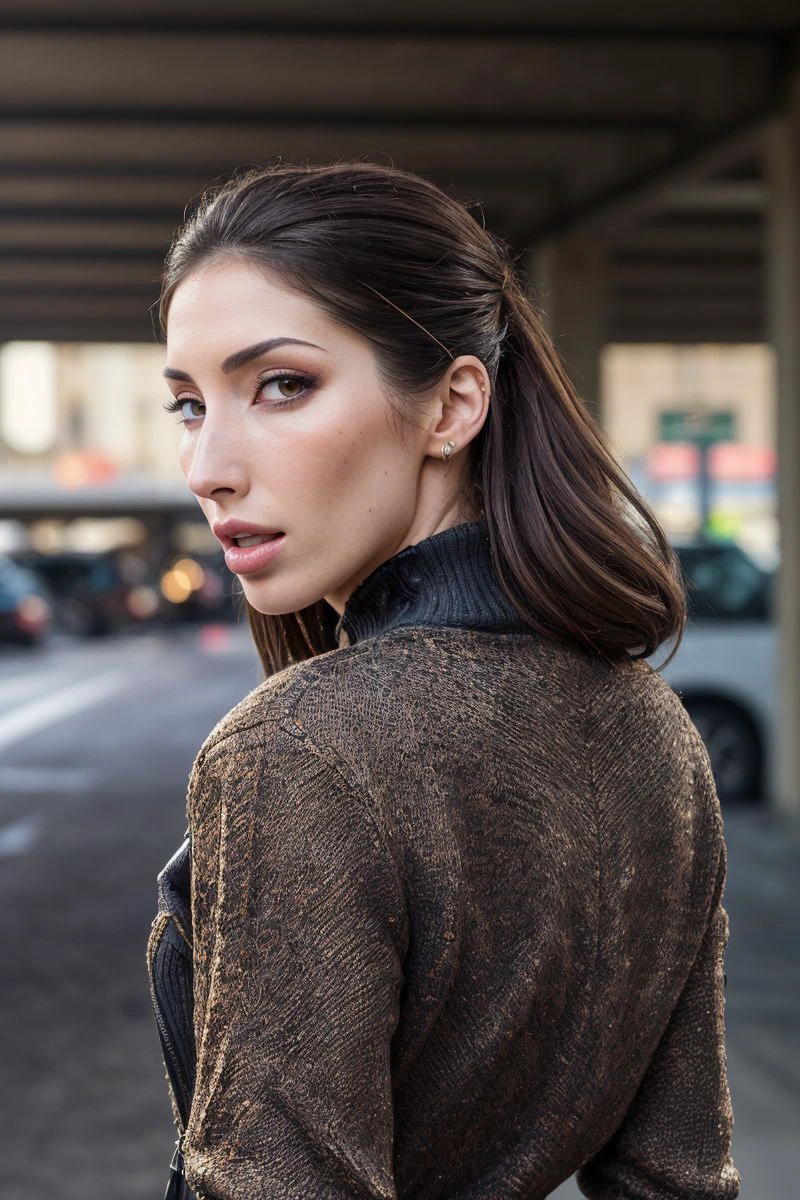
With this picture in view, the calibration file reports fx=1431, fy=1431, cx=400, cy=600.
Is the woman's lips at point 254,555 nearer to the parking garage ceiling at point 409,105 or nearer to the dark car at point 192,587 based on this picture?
the parking garage ceiling at point 409,105

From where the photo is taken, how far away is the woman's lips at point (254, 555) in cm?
119

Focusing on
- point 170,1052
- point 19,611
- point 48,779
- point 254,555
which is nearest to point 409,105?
point 48,779

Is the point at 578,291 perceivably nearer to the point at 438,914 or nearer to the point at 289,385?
the point at 289,385

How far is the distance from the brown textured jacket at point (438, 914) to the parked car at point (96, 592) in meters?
29.3

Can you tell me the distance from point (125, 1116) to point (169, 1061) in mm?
3446

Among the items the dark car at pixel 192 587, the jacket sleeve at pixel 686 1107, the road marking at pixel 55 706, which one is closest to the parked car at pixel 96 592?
the dark car at pixel 192 587

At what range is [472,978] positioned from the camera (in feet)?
3.62

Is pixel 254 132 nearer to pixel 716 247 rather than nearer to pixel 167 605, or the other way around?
pixel 716 247

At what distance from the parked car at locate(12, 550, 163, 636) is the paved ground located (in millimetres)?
17423

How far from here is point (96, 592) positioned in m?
30.0

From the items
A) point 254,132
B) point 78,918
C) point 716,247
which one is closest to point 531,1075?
point 78,918

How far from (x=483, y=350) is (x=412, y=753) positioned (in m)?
0.39

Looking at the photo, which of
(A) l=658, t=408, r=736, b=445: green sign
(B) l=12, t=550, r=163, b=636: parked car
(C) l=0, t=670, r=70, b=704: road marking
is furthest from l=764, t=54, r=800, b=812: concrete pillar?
(B) l=12, t=550, r=163, b=636: parked car

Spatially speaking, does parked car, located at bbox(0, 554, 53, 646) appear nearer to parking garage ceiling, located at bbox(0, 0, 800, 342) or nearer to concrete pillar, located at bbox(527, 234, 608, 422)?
parking garage ceiling, located at bbox(0, 0, 800, 342)
